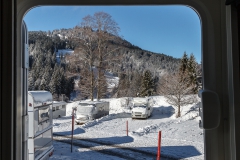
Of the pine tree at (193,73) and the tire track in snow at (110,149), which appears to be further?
the tire track in snow at (110,149)

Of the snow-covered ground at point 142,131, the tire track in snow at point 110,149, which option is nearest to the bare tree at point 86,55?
the snow-covered ground at point 142,131

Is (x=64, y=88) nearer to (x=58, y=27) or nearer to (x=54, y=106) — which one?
(x=54, y=106)

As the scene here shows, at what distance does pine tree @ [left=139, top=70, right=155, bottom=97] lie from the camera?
1.19 meters

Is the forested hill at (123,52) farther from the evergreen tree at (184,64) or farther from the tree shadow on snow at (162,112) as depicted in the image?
the tree shadow on snow at (162,112)

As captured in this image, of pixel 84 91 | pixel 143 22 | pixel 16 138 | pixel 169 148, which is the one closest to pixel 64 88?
pixel 84 91

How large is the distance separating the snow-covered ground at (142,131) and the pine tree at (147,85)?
0.05 metres

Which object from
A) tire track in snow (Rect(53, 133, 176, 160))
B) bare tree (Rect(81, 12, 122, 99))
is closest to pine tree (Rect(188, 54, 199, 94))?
bare tree (Rect(81, 12, 122, 99))

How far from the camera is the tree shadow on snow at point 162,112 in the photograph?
1217 mm

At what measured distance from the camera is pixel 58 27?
44.6 inches

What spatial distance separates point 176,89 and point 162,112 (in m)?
0.21

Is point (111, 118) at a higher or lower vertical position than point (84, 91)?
lower
